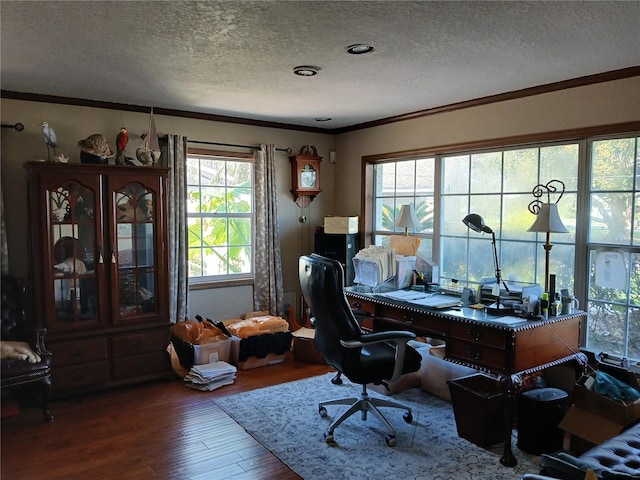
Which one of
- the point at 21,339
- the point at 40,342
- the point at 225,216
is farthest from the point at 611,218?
the point at 21,339

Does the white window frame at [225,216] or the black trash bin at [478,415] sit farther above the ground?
the white window frame at [225,216]

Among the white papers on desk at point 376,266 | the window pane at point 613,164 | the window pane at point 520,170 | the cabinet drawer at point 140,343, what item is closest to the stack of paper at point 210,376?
the cabinet drawer at point 140,343

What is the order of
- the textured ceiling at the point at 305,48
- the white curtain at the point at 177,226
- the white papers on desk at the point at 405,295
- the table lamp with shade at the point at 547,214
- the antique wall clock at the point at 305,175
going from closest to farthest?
the textured ceiling at the point at 305,48 → the table lamp with shade at the point at 547,214 → the white papers on desk at the point at 405,295 → the white curtain at the point at 177,226 → the antique wall clock at the point at 305,175

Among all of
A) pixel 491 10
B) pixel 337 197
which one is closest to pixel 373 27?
pixel 491 10

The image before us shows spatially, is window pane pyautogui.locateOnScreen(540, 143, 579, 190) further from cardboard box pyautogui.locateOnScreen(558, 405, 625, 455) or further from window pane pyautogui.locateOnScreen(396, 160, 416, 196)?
cardboard box pyautogui.locateOnScreen(558, 405, 625, 455)

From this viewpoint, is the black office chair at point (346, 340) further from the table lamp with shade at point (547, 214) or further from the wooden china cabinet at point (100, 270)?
the wooden china cabinet at point (100, 270)

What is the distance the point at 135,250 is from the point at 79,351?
2.86 feet

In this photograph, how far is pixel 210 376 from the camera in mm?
3826

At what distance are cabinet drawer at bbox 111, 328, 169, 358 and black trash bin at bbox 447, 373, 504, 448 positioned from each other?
2358 mm

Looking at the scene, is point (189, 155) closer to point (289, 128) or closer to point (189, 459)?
point (289, 128)

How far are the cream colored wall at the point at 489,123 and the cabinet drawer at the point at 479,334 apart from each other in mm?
1591

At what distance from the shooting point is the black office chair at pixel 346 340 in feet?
9.20

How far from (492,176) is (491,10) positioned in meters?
1.93

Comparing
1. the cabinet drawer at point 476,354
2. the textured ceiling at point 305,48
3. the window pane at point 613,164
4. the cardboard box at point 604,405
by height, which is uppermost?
the textured ceiling at point 305,48
